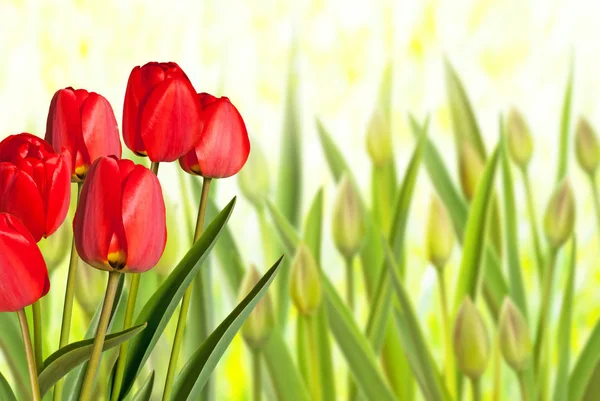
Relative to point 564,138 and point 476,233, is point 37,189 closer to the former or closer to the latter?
point 476,233

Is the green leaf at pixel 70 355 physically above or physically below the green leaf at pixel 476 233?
below

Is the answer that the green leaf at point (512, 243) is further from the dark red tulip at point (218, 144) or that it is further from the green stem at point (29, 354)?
the green stem at point (29, 354)

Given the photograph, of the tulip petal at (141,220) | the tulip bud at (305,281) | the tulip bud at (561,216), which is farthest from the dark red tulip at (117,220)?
the tulip bud at (561,216)

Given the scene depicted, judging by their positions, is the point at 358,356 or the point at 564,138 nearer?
the point at 358,356

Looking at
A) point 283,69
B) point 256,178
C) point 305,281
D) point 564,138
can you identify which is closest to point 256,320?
point 305,281

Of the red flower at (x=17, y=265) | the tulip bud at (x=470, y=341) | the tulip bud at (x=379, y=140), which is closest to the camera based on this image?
the red flower at (x=17, y=265)

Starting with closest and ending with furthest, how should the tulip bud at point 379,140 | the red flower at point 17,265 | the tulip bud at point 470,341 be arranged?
the red flower at point 17,265
the tulip bud at point 470,341
the tulip bud at point 379,140
